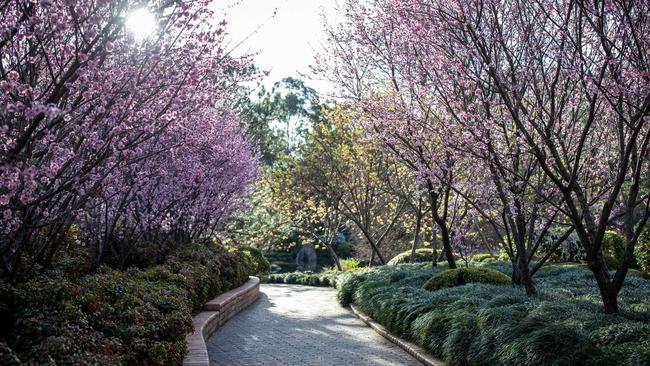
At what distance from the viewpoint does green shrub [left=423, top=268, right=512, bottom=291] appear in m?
11.1

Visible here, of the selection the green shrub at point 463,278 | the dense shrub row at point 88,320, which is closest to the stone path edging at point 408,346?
the green shrub at point 463,278

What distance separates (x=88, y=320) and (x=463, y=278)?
7.41m

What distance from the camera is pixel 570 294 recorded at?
350 inches

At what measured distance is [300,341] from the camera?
959 cm

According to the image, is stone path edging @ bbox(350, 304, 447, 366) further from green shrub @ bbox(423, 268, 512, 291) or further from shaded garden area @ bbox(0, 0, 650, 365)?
green shrub @ bbox(423, 268, 512, 291)

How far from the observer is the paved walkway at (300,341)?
8055mm

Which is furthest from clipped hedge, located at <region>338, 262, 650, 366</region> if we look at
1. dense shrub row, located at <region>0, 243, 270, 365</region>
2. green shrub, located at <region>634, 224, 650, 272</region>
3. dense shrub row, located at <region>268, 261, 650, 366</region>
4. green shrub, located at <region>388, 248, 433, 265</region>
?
green shrub, located at <region>388, 248, 433, 265</region>

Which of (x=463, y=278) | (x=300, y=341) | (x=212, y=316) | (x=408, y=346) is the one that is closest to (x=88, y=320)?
(x=408, y=346)

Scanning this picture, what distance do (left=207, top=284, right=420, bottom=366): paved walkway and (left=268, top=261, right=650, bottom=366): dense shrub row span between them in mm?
500

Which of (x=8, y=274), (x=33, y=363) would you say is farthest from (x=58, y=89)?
(x=8, y=274)

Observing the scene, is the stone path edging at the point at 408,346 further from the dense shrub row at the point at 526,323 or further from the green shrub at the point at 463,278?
the green shrub at the point at 463,278

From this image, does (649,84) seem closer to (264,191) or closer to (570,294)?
(570,294)

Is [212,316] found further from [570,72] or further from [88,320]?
[570,72]

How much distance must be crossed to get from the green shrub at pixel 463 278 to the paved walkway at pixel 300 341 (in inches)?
55.6
